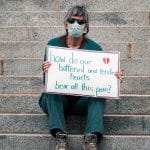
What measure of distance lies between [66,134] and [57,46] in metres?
0.92

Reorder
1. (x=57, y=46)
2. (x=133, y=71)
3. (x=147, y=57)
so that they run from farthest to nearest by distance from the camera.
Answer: (x=147, y=57), (x=133, y=71), (x=57, y=46)

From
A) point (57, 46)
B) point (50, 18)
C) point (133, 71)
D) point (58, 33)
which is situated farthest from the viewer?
point (50, 18)

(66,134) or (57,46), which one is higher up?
(57,46)

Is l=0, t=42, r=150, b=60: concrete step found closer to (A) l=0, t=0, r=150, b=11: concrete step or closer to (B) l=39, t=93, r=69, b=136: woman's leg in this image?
(A) l=0, t=0, r=150, b=11: concrete step

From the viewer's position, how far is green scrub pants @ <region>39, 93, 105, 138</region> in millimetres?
5918

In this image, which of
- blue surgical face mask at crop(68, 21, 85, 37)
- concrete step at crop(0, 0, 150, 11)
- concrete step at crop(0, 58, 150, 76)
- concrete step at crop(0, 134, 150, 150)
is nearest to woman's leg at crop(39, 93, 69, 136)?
concrete step at crop(0, 134, 150, 150)

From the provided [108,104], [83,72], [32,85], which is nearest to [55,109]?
[83,72]

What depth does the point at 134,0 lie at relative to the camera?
32.9ft

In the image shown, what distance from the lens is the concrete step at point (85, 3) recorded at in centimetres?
995

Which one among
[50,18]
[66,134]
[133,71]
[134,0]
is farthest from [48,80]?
[134,0]

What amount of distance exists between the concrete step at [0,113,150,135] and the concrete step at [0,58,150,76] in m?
1.20

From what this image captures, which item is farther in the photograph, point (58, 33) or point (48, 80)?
point (58, 33)

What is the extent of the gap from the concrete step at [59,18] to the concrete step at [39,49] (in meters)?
1.13

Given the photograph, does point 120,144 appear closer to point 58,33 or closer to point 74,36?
point 74,36
